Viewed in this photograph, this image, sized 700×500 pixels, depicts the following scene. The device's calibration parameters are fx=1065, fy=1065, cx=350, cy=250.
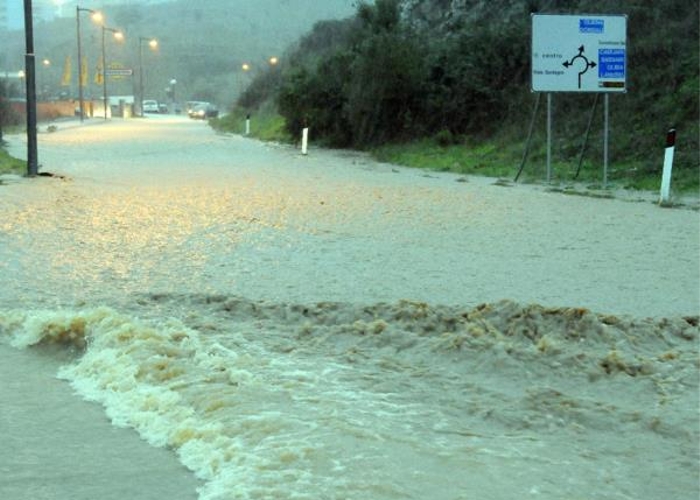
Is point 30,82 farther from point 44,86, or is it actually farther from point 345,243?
point 44,86

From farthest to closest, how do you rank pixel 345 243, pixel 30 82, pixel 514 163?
pixel 514 163 < pixel 30 82 < pixel 345 243

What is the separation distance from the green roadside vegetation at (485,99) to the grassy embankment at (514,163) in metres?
0.06

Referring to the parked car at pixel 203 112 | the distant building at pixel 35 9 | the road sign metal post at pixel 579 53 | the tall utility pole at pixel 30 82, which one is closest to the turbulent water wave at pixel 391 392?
the tall utility pole at pixel 30 82

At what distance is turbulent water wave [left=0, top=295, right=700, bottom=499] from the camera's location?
5000 millimetres

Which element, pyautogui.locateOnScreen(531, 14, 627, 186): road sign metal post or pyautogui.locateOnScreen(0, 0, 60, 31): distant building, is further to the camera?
pyautogui.locateOnScreen(0, 0, 60, 31): distant building

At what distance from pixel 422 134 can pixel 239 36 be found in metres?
156

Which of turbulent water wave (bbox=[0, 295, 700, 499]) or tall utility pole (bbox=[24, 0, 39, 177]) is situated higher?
tall utility pole (bbox=[24, 0, 39, 177])

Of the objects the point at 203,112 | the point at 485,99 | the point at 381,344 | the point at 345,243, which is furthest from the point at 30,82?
the point at 203,112

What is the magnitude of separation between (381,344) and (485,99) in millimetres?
28759

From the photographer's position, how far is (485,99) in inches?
1389

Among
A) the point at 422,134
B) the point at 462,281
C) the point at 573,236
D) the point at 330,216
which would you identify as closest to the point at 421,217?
the point at 330,216

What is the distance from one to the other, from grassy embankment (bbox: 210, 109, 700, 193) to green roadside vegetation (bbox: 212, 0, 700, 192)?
56 millimetres

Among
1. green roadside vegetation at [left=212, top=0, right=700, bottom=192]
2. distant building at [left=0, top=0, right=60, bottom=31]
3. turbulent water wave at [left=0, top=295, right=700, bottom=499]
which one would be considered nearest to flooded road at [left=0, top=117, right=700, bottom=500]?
turbulent water wave at [left=0, top=295, right=700, bottom=499]

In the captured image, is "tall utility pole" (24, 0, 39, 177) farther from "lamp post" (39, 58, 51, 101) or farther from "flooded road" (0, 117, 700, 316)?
"lamp post" (39, 58, 51, 101)
